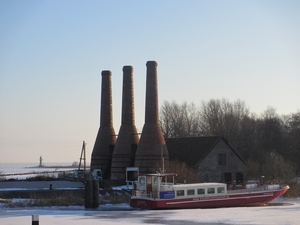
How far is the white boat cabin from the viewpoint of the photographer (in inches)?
1481

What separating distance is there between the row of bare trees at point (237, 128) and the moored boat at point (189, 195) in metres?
38.5

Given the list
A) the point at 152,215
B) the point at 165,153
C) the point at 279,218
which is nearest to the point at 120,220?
the point at 152,215

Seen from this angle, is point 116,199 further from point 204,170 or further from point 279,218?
point 279,218

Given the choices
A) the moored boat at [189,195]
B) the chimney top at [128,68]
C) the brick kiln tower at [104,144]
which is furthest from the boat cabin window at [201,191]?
the chimney top at [128,68]

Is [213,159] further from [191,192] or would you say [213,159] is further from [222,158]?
[191,192]

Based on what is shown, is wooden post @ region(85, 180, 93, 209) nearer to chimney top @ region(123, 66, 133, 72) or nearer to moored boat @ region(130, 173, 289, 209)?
moored boat @ region(130, 173, 289, 209)

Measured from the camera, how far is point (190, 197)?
3806cm

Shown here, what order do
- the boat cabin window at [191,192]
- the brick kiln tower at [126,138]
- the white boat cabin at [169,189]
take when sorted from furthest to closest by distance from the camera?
the brick kiln tower at [126,138], the boat cabin window at [191,192], the white boat cabin at [169,189]

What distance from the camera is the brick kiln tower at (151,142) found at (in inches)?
1937

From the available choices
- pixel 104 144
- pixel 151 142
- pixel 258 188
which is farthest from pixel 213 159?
pixel 104 144

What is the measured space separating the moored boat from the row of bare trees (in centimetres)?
3850

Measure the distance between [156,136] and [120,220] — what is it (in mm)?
21832

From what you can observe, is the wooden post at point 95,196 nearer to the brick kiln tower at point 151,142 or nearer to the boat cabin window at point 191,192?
the boat cabin window at point 191,192

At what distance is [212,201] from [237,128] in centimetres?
4895
